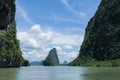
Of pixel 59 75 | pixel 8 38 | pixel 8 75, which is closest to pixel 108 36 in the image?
pixel 8 38

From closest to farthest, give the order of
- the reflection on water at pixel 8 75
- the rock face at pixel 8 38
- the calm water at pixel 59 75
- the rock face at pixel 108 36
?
the reflection on water at pixel 8 75, the calm water at pixel 59 75, the rock face at pixel 8 38, the rock face at pixel 108 36

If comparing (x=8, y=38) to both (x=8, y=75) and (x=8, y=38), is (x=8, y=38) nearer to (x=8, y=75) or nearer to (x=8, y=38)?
(x=8, y=38)

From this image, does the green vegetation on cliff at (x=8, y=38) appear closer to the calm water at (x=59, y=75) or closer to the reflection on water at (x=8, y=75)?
the calm water at (x=59, y=75)

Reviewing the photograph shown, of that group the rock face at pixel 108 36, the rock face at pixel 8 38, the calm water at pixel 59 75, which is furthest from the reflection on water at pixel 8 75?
the rock face at pixel 108 36

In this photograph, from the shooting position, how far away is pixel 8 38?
108m

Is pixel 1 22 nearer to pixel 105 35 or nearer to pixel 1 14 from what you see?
pixel 1 14

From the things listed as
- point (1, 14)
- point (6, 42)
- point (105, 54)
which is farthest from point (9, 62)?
point (105, 54)

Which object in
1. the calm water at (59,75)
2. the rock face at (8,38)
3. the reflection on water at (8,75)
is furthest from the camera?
the rock face at (8,38)

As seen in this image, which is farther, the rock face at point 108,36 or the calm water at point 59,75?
the rock face at point 108,36

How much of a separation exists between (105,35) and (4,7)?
95269mm

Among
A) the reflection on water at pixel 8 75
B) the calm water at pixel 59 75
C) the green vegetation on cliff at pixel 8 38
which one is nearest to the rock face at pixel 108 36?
the green vegetation on cliff at pixel 8 38

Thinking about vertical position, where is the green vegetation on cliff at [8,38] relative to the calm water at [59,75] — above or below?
above

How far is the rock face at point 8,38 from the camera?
10229 cm

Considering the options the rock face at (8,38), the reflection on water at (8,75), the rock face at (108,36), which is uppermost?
the rock face at (108,36)
